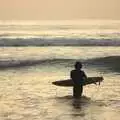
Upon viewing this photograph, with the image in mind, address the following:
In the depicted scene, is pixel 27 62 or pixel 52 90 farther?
pixel 27 62

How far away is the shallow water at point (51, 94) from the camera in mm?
18984

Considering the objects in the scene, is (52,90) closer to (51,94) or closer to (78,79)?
(51,94)

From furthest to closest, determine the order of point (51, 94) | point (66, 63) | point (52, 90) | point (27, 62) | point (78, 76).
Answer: point (27, 62), point (66, 63), point (52, 90), point (51, 94), point (78, 76)

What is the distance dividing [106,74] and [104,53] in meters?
16.9

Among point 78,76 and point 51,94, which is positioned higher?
point 78,76

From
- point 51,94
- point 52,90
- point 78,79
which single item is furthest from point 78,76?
point 52,90

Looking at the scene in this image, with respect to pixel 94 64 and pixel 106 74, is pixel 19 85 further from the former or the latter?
pixel 94 64

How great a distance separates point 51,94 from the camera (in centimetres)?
2308

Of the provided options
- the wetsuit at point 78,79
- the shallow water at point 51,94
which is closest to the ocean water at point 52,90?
the shallow water at point 51,94

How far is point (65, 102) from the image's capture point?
2103cm

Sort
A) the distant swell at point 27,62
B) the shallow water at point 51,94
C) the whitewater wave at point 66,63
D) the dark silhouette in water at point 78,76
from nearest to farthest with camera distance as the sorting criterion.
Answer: the shallow water at point 51,94 < the dark silhouette in water at point 78,76 < the whitewater wave at point 66,63 < the distant swell at point 27,62

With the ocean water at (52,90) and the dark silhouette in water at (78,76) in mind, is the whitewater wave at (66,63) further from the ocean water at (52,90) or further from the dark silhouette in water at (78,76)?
the dark silhouette in water at (78,76)

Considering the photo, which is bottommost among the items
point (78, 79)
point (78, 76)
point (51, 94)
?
point (51, 94)

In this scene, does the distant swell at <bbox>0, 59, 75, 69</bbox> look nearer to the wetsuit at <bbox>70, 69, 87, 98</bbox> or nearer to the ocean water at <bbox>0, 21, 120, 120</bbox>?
the ocean water at <bbox>0, 21, 120, 120</bbox>
